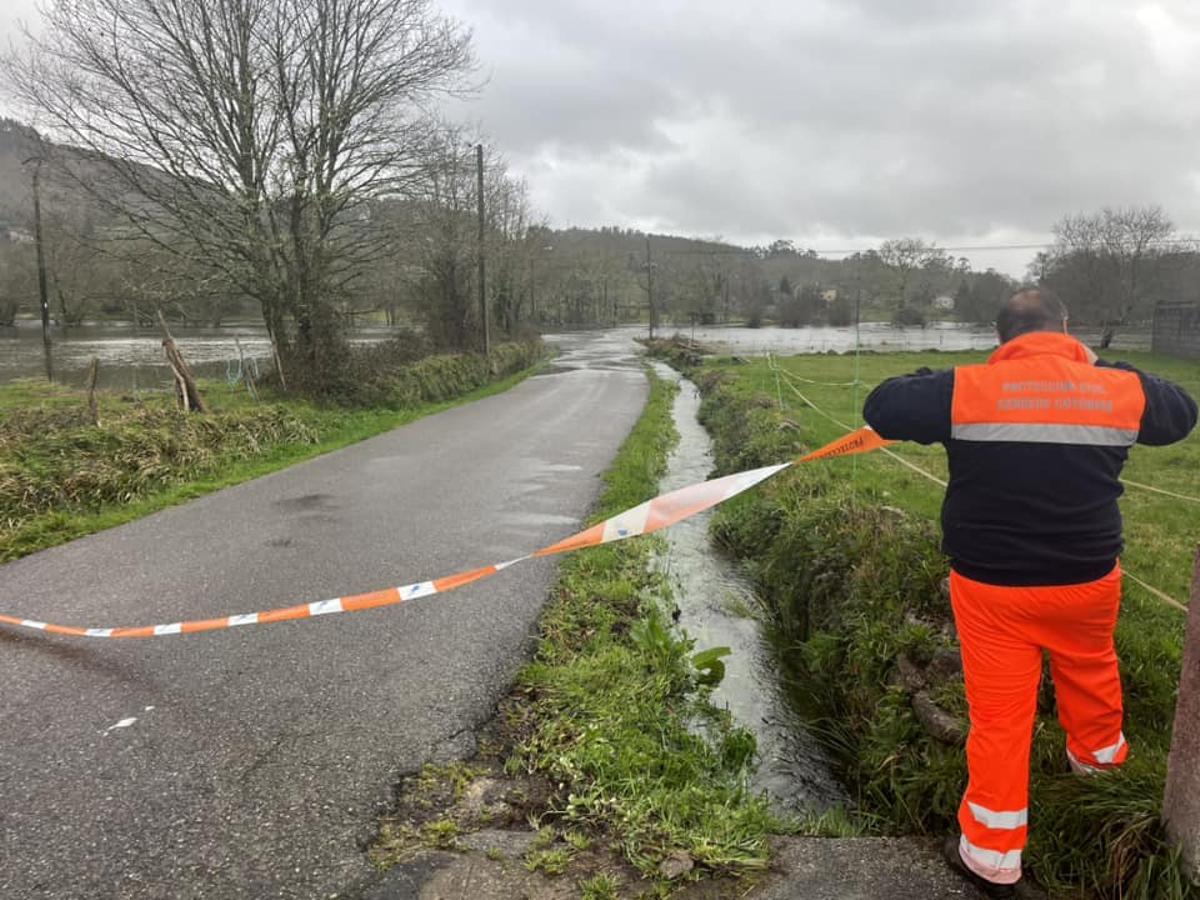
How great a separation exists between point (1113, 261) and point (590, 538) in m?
42.8

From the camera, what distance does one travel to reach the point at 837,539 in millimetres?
6145

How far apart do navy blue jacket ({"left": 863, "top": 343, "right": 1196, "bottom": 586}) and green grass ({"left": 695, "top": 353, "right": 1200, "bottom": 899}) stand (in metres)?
0.95

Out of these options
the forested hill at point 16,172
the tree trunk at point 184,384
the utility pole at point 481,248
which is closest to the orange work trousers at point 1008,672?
the tree trunk at point 184,384

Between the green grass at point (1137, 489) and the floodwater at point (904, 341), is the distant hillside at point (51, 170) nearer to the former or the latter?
the green grass at point (1137, 489)

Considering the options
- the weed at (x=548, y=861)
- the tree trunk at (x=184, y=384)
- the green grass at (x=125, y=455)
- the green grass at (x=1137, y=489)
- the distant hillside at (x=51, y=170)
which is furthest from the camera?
the distant hillside at (x=51, y=170)

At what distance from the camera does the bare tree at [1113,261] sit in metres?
34.6

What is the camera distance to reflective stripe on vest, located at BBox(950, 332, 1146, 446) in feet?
7.78

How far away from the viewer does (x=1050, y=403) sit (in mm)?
2371

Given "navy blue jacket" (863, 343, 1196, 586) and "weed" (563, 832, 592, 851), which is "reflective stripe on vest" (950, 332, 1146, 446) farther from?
"weed" (563, 832, 592, 851)

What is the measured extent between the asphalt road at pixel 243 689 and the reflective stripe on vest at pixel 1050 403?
276cm

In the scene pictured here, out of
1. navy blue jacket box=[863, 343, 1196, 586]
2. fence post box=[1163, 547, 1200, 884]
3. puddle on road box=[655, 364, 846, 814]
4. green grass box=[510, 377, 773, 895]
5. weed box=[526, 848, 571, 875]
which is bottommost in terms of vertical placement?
puddle on road box=[655, 364, 846, 814]

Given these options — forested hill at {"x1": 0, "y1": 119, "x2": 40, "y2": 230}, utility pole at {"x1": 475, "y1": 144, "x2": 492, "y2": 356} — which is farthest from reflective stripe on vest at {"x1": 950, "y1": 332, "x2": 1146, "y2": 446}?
utility pole at {"x1": 475, "y1": 144, "x2": 492, "y2": 356}

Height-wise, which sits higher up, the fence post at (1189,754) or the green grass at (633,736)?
the fence post at (1189,754)

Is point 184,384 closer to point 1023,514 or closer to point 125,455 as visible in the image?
point 125,455
